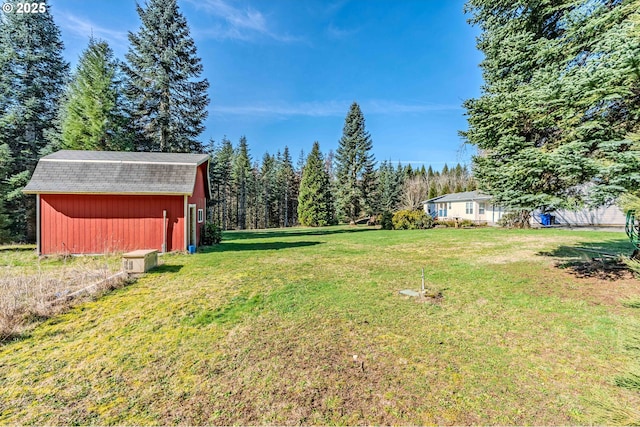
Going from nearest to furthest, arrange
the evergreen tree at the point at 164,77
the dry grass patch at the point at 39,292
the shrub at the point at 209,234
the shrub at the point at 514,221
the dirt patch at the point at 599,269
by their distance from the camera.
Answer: the dry grass patch at the point at 39,292, the dirt patch at the point at 599,269, the shrub at the point at 209,234, the evergreen tree at the point at 164,77, the shrub at the point at 514,221

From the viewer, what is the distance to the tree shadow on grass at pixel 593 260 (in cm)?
697

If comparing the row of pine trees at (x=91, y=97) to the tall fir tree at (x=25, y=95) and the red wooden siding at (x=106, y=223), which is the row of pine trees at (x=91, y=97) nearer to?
the tall fir tree at (x=25, y=95)

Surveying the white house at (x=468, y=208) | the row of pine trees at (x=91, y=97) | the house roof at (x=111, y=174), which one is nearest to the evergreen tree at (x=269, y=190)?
the row of pine trees at (x=91, y=97)

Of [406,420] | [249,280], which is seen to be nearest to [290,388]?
[406,420]

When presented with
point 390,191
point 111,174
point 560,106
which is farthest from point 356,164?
point 560,106

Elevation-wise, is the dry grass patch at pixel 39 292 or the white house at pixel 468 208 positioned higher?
the white house at pixel 468 208

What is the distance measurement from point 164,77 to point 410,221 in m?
20.1

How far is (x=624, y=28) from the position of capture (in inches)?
180

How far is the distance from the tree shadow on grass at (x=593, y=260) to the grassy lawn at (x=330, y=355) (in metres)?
0.45

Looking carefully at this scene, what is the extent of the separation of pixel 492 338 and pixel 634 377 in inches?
97.2

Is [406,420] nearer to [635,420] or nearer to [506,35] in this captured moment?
[635,420]

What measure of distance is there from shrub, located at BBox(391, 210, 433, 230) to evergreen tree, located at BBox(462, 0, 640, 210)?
47.4 feet

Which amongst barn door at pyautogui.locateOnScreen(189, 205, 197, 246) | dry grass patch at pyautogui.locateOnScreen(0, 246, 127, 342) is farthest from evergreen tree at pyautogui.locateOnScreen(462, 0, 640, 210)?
barn door at pyautogui.locateOnScreen(189, 205, 197, 246)

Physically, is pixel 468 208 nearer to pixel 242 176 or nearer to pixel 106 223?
pixel 242 176
